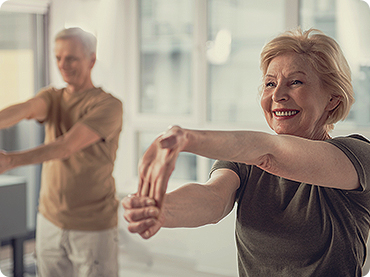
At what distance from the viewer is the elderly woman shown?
35.5 inches

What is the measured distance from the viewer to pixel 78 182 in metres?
1.96

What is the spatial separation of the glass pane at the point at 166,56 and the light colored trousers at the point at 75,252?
74.1 inches

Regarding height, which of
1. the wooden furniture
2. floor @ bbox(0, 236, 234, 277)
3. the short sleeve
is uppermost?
the short sleeve

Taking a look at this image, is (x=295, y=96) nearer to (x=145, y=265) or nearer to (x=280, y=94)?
(x=280, y=94)

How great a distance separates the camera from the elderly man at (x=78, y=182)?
1.94 m

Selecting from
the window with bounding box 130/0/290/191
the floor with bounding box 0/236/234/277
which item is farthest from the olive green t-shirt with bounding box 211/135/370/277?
the floor with bounding box 0/236/234/277

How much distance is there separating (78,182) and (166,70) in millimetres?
1977

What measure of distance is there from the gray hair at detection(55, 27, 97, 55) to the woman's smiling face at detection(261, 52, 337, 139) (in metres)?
1.19

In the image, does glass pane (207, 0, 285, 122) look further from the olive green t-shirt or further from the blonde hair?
the olive green t-shirt

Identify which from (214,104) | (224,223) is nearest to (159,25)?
(214,104)

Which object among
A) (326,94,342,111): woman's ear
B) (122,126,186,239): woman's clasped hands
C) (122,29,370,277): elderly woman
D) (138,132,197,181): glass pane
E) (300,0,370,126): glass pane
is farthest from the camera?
(138,132,197,181): glass pane

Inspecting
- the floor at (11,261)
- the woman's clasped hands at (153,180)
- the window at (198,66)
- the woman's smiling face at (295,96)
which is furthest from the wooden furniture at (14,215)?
the woman's clasped hands at (153,180)

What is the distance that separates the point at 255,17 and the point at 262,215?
2.46 metres

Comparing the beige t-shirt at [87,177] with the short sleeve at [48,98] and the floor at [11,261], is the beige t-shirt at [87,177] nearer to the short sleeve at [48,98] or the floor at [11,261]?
the short sleeve at [48,98]
